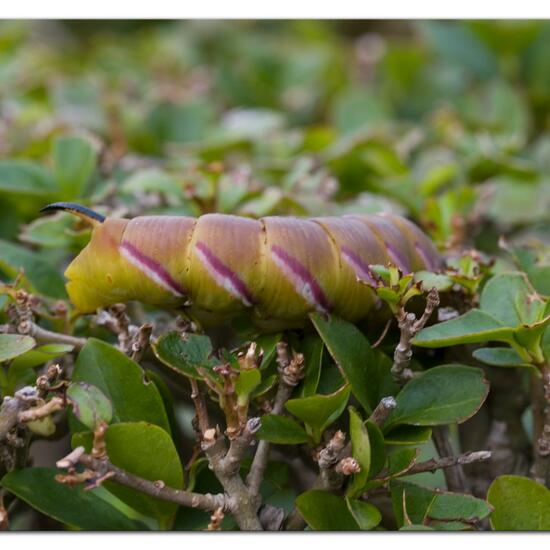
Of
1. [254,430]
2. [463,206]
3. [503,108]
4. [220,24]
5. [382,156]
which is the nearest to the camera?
[254,430]

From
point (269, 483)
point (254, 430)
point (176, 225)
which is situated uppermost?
point (176, 225)

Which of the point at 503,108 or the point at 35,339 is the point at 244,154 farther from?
the point at 35,339

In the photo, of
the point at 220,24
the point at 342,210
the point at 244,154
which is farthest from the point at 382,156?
the point at 220,24

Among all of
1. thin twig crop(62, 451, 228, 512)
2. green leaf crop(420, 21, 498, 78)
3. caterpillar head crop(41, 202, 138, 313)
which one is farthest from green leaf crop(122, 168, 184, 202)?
green leaf crop(420, 21, 498, 78)

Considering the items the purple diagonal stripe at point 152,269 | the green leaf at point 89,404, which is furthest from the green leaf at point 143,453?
the purple diagonal stripe at point 152,269

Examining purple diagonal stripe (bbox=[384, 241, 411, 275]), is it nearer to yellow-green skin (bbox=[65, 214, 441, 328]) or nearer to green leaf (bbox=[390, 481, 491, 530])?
yellow-green skin (bbox=[65, 214, 441, 328])

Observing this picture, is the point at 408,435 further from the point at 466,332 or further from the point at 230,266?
the point at 230,266
